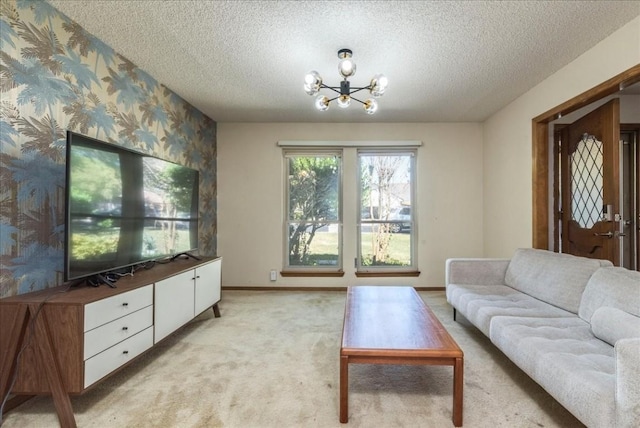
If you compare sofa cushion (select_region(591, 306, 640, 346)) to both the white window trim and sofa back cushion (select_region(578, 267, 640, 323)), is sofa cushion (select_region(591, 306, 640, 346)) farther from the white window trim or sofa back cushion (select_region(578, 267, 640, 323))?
the white window trim

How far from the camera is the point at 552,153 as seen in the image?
3547mm

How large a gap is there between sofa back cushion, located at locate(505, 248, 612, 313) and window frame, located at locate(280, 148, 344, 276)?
83.7 inches

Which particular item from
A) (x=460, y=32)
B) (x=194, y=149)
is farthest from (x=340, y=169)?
(x=460, y=32)

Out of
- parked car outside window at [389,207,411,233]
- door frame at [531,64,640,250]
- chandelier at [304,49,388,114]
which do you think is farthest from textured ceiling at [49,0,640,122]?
parked car outside window at [389,207,411,233]

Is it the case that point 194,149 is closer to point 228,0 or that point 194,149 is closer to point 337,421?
point 228,0

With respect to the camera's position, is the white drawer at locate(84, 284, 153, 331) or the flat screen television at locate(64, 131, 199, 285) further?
the flat screen television at locate(64, 131, 199, 285)

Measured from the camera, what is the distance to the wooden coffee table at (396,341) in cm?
→ 151

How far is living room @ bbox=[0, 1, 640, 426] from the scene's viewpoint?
1.76 m

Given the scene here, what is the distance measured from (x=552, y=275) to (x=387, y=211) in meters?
2.23

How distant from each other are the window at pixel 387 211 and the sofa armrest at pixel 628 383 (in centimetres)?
319

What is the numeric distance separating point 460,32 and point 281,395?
2736 mm

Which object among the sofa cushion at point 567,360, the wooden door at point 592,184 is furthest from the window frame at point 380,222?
the sofa cushion at point 567,360

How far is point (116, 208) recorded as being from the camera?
2035 millimetres

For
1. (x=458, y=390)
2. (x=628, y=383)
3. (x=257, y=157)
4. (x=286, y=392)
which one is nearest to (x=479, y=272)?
(x=458, y=390)
